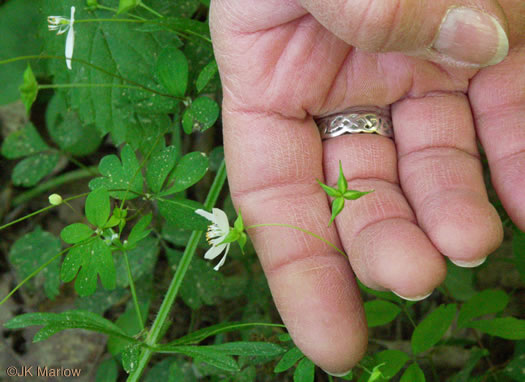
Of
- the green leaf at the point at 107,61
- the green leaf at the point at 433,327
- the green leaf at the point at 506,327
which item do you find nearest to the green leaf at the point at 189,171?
the green leaf at the point at 107,61

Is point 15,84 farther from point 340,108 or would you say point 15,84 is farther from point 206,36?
point 340,108

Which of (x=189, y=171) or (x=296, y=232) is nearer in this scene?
(x=296, y=232)

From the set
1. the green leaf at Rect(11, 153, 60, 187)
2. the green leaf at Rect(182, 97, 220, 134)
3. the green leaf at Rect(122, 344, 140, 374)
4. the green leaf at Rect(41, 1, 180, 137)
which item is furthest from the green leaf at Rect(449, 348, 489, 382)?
the green leaf at Rect(11, 153, 60, 187)

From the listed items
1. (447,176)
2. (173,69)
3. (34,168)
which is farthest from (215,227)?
(34,168)

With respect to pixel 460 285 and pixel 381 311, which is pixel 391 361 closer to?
pixel 381 311

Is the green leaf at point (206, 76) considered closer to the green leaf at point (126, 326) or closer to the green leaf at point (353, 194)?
the green leaf at point (353, 194)

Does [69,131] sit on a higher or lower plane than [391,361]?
higher

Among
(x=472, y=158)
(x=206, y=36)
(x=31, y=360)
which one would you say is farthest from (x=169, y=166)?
(x=31, y=360)

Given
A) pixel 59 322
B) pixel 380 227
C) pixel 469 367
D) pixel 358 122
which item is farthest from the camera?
pixel 469 367
